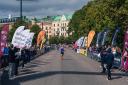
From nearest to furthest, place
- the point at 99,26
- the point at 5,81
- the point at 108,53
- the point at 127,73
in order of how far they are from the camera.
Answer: the point at 5,81, the point at 108,53, the point at 127,73, the point at 99,26

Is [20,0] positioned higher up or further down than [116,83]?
higher up

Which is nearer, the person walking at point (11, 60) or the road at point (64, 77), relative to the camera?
the road at point (64, 77)

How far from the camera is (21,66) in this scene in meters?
37.2

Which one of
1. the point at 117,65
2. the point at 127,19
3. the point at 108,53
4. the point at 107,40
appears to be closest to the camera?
the point at 108,53

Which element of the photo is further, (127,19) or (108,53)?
(127,19)

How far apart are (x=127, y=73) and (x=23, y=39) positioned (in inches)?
276

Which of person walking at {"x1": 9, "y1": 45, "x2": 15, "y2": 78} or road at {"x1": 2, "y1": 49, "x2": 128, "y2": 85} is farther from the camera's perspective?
person walking at {"x1": 9, "y1": 45, "x2": 15, "y2": 78}

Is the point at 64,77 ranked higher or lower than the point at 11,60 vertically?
lower

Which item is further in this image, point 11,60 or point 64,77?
point 64,77

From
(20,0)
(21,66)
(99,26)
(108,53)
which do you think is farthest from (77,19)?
(108,53)

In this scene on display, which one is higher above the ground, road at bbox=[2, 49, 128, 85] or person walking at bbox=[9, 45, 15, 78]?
person walking at bbox=[9, 45, 15, 78]

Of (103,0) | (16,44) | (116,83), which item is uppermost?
(103,0)

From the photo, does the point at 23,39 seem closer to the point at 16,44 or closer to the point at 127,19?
the point at 16,44

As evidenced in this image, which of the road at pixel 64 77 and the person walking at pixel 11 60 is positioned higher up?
the person walking at pixel 11 60
